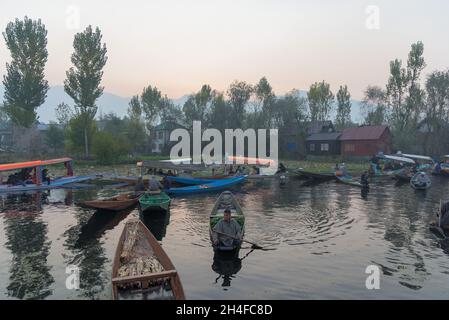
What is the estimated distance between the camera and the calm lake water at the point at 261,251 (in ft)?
45.7

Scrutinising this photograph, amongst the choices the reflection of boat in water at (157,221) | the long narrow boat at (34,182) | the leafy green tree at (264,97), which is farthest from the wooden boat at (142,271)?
the leafy green tree at (264,97)

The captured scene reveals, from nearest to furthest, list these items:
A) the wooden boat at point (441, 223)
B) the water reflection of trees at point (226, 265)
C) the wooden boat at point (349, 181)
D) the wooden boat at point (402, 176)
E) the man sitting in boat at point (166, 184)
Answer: the water reflection of trees at point (226, 265) < the wooden boat at point (441, 223) < the man sitting in boat at point (166, 184) < the wooden boat at point (349, 181) < the wooden boat at point (402, 176)

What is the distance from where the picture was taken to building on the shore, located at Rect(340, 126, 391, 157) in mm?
70062

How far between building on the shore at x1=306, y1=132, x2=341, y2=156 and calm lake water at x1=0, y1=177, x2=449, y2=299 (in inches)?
1706

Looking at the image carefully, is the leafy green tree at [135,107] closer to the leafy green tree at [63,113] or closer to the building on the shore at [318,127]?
the leafy green tree at [63,113]

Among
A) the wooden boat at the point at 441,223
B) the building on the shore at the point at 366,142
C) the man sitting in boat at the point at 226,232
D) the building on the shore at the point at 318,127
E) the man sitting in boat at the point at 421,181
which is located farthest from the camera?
the building on the shore at the point at 318,127

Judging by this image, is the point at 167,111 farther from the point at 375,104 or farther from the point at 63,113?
the point at 375,104

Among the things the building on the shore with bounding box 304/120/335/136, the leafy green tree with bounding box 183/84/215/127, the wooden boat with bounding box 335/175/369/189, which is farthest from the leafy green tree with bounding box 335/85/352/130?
the wooden boat with bounding box 335/175/369/189

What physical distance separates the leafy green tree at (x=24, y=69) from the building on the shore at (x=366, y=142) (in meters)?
55.0

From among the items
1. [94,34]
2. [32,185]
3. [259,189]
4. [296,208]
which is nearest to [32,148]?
[94,34]

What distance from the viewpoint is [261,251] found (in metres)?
18.1

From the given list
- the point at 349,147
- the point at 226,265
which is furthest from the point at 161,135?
the point at 226,265
